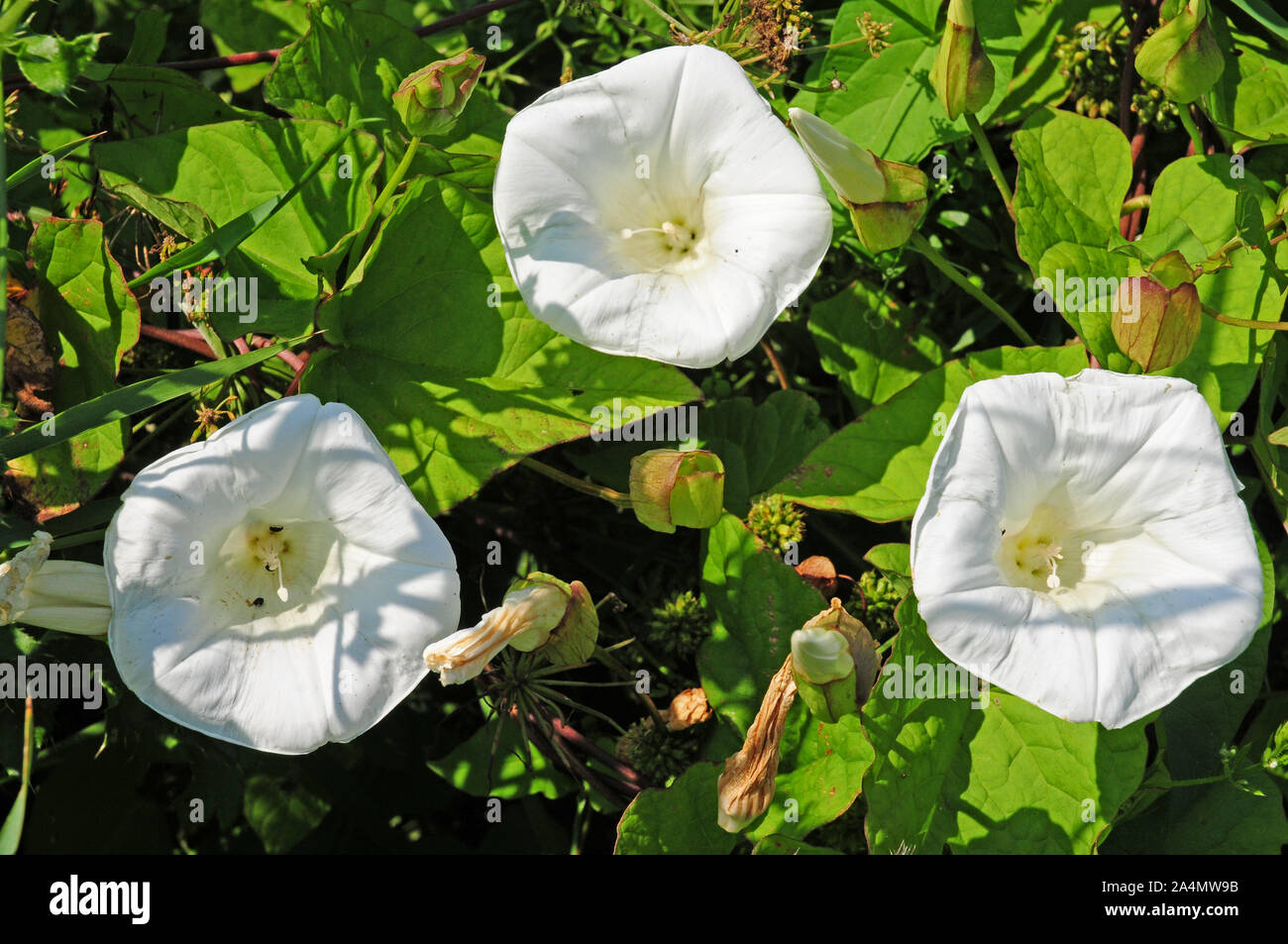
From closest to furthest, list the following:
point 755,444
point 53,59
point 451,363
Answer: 1. point 53,59
2. point 451,363
3. point 755,444

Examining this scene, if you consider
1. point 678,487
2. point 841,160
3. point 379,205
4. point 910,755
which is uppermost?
point 841,160

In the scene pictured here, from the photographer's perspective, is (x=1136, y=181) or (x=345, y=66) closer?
(x=345, y=66)

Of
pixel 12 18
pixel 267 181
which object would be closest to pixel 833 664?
pixel 267 181

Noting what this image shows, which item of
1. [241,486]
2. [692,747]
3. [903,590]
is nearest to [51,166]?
[241,486]

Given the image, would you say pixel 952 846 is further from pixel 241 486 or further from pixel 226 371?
pixel 226 371

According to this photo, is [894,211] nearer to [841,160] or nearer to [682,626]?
[841,160]

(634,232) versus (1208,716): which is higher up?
(634,232)

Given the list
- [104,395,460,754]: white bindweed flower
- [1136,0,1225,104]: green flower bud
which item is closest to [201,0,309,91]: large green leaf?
[104,395,460,754]: white bindweed flower
